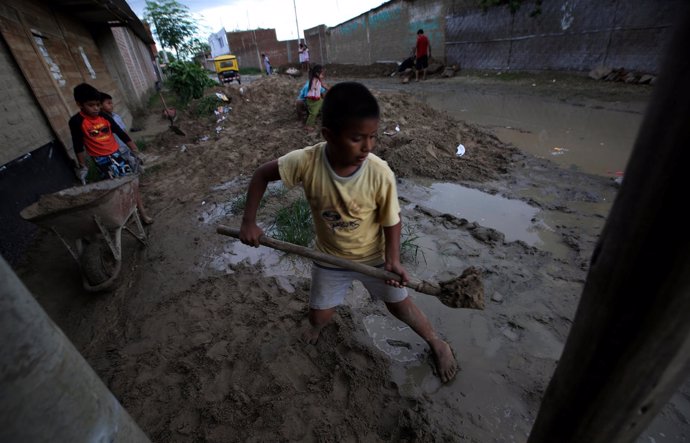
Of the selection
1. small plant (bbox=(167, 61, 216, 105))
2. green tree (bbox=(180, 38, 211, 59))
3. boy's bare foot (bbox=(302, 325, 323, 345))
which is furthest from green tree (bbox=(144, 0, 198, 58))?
boy's bare foot (bbox=(302, 325, 323, 345))

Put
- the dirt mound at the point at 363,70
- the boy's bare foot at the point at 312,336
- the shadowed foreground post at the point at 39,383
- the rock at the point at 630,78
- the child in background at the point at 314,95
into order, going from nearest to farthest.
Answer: the shadowed foreground post at the point at 39,383, the boy's bare foot at the point at 312,336, the child in background at the point at 314,95, the rock at the point at 630,78, the dirt mound at the point at 363,70

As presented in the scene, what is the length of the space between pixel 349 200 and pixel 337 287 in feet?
2.11

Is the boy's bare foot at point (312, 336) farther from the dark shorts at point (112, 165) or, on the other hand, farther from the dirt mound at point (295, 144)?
the dark shorts at point (112, 165)

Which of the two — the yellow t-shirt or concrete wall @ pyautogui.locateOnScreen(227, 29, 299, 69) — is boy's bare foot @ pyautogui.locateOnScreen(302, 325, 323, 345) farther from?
concrete wall @ pyautogui.locateOnScreen(227, 29, 299, 69)

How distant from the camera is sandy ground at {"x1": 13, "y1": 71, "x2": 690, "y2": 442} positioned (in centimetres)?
184

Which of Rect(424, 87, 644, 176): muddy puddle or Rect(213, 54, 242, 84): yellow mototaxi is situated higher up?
Rect(213, 54, 242, 84): yellow mototaxi

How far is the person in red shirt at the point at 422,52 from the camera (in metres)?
13.7

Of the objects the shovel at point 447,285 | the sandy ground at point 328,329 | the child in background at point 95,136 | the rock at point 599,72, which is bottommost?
the sandy ground at point 328,329

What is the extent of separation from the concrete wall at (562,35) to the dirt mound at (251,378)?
9.24 meters

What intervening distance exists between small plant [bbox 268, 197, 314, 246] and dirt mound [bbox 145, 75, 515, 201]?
184cm

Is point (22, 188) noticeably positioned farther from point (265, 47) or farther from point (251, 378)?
point (265, 47)

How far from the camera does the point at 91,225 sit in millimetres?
A: 2926

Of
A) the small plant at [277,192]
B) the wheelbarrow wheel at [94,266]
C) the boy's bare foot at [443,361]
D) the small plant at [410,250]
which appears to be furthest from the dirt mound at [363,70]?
the boy's bare foot at [443,361]

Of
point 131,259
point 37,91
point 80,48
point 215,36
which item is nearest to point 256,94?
point 80,48
